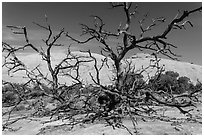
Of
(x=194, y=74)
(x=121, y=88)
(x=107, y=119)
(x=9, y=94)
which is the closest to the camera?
(x=107, y=119)

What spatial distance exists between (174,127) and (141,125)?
615mm

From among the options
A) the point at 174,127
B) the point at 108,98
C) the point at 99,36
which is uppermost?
the point at 99,36

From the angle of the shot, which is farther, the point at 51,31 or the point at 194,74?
the point at 194,74

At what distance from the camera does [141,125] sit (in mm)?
4902

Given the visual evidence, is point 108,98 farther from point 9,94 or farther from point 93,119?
point 9,94

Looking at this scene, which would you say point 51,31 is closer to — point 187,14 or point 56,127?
point 56,127

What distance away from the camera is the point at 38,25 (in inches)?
238

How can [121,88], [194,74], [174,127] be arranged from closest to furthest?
[174,127]
[121,88]
[194,74]

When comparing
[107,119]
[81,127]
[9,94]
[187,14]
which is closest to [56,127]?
[81,127]

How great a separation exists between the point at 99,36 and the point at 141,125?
2.44 m

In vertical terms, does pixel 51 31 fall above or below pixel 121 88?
above

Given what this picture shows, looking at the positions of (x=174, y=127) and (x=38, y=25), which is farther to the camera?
(x=38, y=25)

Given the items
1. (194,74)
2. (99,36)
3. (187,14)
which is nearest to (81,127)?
(99,36)

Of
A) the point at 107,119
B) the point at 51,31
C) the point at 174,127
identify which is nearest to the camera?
the point at 174,127
